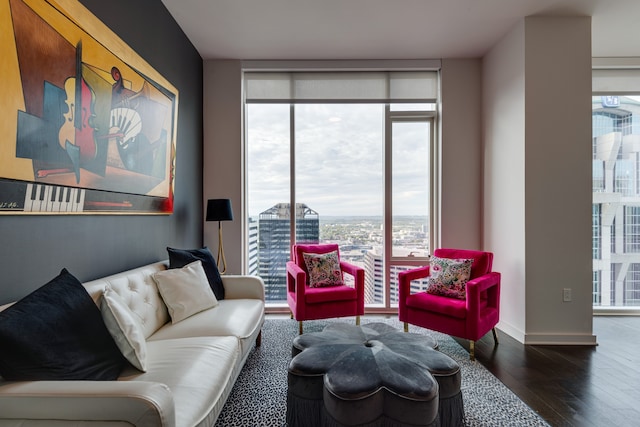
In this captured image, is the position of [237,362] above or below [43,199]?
below

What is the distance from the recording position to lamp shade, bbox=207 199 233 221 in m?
3.16

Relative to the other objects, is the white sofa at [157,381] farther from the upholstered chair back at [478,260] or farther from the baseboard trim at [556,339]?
the baseboard trim at [556,339]

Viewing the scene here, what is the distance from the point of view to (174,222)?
296 centimetres

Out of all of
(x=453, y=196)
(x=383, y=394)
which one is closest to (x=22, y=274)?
(x=383, y=394)

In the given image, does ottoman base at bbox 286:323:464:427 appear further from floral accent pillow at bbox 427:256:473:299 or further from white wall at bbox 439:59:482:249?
white wall at bbox 439:59:482:249

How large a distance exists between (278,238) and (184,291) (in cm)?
178

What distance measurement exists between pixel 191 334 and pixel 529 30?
3.98 meters

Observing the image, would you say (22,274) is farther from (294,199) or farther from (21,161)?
(294,199)

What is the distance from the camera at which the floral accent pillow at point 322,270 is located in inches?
127

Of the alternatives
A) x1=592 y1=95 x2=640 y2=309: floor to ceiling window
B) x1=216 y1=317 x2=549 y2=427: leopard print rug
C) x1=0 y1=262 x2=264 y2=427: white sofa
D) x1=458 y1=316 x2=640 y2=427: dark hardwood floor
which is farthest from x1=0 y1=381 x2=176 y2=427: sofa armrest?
x1=592 y1=95 x2=640 y2=309: floor to ceiling window

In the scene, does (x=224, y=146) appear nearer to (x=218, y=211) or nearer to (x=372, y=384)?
(x=218, y=211)

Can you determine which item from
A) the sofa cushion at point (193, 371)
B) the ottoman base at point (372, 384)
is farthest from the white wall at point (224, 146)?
the ottoman base at point (372, 384)

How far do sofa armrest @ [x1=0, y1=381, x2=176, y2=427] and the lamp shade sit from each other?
7.33 ft

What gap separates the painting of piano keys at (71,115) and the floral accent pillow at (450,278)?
2.70 metres
